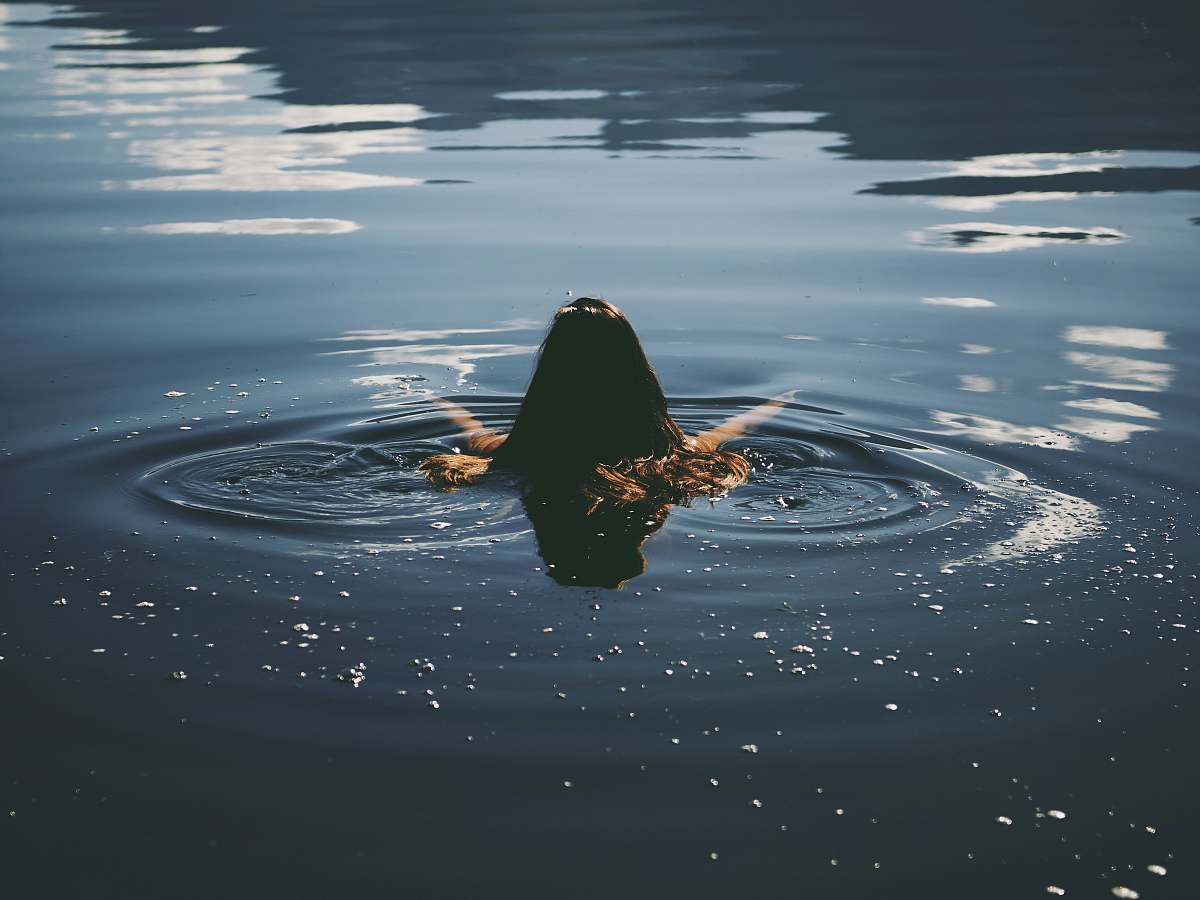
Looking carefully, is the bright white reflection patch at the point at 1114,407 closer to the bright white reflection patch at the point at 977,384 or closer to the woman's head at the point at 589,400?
the bright white reflection patch at the point at 977,384

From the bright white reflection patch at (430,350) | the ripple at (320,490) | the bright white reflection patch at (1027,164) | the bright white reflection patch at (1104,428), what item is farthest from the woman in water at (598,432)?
the bright white reflection patch at (1027,164)

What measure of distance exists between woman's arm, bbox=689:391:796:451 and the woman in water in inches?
14.5

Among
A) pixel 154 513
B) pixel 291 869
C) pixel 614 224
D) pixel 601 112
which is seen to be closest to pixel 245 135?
pixel 601 112

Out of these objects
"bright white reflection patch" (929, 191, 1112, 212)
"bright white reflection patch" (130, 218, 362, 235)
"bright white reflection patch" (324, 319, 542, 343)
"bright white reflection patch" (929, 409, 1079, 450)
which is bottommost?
"bright white reflection patch" (929, 409, 1079, 450)

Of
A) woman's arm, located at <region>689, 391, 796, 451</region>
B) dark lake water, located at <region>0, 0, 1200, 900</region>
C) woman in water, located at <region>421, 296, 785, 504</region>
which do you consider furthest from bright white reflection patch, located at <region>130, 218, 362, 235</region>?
woman in water, located at <region>421, 296, 785, 504</region>

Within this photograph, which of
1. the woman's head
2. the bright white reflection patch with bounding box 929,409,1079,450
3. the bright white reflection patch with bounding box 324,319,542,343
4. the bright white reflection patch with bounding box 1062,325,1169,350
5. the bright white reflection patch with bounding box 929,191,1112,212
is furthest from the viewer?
the bright white reflection patch with bounding box 929,191,1112,212

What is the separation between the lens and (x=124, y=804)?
15.7 feet

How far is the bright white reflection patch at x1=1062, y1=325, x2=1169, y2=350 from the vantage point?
10.6 m

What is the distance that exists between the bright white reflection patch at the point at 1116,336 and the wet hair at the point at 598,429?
4269mm

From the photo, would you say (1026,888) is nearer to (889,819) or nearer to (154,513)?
(889,819)

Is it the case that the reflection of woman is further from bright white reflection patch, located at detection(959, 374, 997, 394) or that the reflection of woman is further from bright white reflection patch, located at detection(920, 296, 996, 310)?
bright white reflection patch, located at detection(920, 296, 996, 310)

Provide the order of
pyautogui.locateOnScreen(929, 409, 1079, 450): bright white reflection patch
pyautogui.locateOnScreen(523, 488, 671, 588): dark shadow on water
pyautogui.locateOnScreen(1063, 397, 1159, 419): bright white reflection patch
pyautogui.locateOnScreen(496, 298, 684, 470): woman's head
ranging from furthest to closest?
pyautogui.locateOnScreen(1063, 397, 1159, 419): bright white reflection patch
pyautogui.locateOnScreen(929, 409, 1079, 450): bright white reflection patch
pyautogui.locateOnScreen(496, 298, 684, 470): woman's head
pyautogui.locateOnScreen(523, 488, 671, 588): dark shadow on water

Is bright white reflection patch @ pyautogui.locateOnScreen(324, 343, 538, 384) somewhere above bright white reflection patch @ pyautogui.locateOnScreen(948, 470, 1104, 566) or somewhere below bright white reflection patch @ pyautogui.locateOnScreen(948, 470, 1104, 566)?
above

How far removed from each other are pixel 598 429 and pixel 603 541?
687 millimetres
